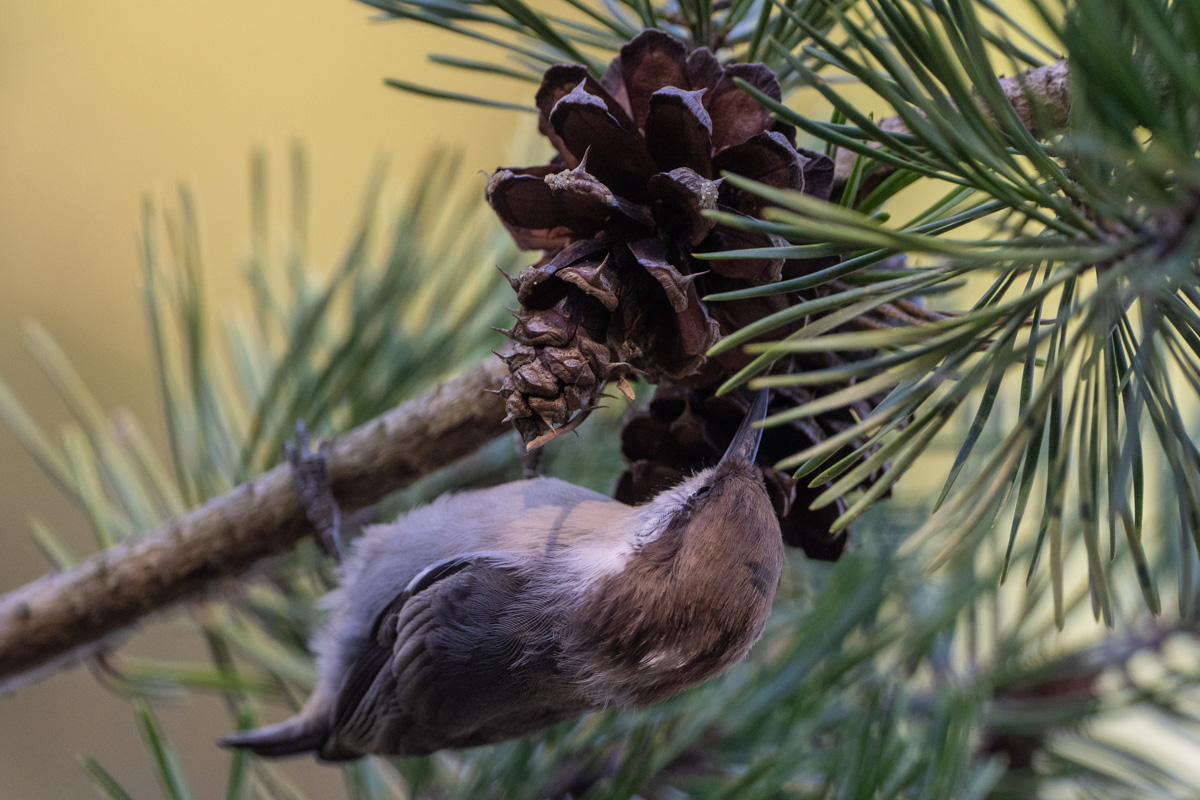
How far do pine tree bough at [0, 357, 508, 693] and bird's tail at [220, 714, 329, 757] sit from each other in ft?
0.64

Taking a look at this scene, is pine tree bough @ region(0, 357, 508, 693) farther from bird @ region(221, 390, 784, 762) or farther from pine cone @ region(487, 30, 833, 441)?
pine cone @ region(487, 30, 833, 441)

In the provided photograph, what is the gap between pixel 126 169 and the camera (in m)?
1.90

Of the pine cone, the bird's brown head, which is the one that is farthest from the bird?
the pine cone

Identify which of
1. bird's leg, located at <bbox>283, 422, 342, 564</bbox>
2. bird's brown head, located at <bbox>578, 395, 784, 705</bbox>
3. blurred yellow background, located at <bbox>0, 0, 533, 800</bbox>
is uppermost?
blurred yellow background, located at <bbox>0, 0, 533, 800</bbox>

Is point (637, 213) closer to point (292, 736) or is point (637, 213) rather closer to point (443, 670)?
point (443, 670)

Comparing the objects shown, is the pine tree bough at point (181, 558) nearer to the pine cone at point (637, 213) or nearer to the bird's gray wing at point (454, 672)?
the bird's gray wing at point (454, 672)

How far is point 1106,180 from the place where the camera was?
39 centimetres

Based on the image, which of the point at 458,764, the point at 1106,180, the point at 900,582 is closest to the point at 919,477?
the point at 900,582

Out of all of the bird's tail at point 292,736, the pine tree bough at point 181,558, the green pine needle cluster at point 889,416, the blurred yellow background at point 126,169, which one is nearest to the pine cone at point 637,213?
the green pine needle cluster at point 889,416

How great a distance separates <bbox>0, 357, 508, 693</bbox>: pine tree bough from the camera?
2.42 feet

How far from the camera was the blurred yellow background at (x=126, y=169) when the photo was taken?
1.82m

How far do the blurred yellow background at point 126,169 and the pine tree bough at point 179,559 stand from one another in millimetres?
1160

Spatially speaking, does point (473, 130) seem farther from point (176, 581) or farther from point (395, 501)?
point (176, 581)

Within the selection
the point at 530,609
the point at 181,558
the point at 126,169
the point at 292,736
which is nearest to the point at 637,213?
the point at 530,609
